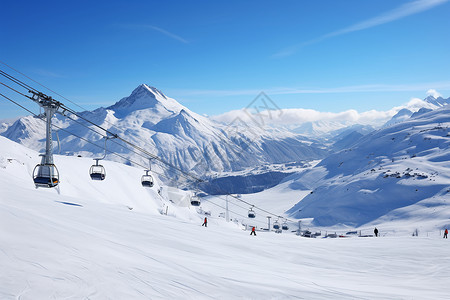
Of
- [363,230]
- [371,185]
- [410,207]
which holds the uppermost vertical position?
[371,185]

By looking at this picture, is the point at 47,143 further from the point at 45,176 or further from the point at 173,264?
the point at 173,264

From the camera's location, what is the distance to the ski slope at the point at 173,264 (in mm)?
8250

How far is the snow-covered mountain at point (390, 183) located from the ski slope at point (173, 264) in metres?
46.2

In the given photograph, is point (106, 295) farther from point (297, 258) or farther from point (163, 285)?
point (297, 258)

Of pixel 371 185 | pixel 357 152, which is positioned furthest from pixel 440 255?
pixel 357 152

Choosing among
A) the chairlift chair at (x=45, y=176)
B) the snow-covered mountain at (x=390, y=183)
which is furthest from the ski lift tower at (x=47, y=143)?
the snow-covered mountain at (x=390, y=183)

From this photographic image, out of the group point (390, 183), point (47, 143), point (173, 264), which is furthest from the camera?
point (390, 183)

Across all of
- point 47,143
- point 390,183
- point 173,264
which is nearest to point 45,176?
point 47,143

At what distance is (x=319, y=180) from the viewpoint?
127 meters

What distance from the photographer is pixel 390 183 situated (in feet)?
254

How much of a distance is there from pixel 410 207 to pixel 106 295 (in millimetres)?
70241

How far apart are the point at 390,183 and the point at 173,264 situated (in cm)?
7775

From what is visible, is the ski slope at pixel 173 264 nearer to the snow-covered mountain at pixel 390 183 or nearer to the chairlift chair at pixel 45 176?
the chairlift chair at pixel 45 176

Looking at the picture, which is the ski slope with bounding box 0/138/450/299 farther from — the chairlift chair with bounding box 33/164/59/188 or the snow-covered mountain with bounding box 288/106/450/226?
the snow-covered mountain with bounding box 288/106/450/226
